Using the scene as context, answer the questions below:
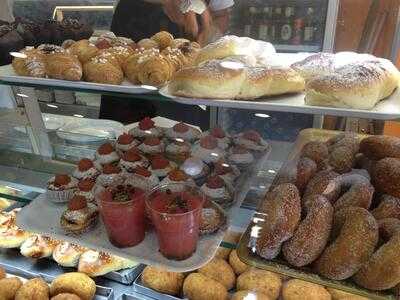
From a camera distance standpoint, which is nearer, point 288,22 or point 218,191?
point 218,191

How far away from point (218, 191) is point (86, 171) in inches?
16.8

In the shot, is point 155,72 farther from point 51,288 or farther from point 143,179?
point 51,288

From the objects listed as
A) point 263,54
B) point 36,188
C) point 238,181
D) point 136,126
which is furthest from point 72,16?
point 238,181

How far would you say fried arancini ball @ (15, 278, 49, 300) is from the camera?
57.6 inches

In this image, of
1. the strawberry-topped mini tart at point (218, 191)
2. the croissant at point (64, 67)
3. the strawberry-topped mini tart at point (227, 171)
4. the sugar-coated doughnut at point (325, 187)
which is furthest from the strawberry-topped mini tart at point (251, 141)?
the croissant at point (64, 67)

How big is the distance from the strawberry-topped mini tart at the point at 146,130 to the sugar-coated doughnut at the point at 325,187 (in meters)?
0.61

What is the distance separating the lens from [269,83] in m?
0.96

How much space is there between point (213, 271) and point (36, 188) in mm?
678

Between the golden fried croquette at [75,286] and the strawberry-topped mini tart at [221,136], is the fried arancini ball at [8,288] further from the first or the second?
the strawberry-topped mini tart at [221,136]

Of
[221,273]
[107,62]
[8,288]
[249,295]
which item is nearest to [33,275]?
[8,288]

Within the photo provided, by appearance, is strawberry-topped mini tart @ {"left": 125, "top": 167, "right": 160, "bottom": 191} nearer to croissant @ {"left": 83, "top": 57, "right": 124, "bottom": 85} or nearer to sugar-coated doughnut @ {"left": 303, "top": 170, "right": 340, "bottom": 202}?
croissant @ {"left": 83, "top": 57, "right": 124, "bottom": 85}

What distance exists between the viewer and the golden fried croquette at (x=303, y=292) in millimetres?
1317

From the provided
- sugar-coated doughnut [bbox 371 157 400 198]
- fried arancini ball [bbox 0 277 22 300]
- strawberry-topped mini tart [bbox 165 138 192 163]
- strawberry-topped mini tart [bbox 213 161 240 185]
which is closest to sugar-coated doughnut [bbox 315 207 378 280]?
sugar-coated doughnut [bbox 371 157 400 198]

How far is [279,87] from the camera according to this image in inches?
37.9
